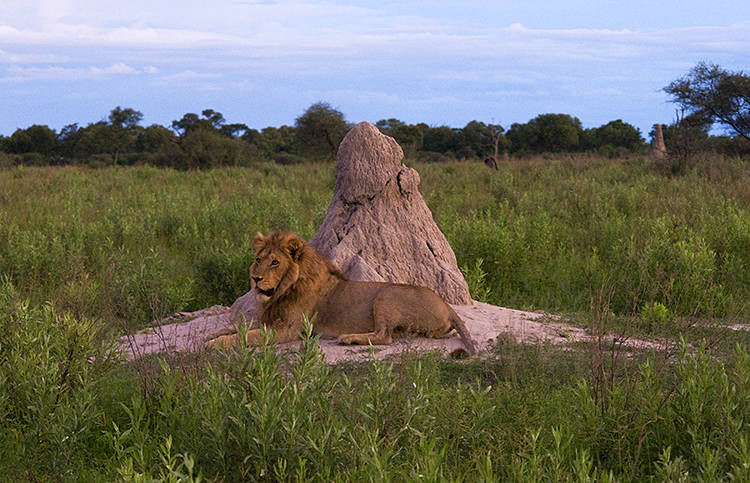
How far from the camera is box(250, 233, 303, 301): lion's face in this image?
5.85m

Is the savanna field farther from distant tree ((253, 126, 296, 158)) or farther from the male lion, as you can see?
distant tree ((253, 126, 296, 158))

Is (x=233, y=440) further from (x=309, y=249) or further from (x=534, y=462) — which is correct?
(x=309, y=249)

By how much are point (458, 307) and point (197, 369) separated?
3.47 meters

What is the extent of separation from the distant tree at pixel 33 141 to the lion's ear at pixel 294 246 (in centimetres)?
5394

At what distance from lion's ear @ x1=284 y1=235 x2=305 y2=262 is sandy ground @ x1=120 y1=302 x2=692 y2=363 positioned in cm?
75

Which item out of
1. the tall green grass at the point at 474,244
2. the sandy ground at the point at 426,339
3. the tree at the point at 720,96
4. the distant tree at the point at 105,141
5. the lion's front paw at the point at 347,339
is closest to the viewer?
the sandy ground at the point at 426,339

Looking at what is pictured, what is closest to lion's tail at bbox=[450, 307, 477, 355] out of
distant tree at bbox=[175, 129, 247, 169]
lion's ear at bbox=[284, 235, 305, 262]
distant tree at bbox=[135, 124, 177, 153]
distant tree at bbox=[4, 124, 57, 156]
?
lion's ear at bbox=[284, 235, 305, 262]

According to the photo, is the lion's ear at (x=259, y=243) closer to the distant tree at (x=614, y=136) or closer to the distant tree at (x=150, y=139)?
the distant tree at (x=150, y=139)

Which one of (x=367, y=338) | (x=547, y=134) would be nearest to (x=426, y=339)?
(x=367, y=338)

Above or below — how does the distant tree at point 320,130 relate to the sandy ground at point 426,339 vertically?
above

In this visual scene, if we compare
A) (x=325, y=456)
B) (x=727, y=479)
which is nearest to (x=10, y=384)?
(x=325, y=456)

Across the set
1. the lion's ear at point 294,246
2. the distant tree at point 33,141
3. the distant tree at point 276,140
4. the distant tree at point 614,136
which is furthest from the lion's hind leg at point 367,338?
the distant tree at point 33,141

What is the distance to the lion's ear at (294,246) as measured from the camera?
234 inches

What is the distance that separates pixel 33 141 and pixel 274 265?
181 feet
